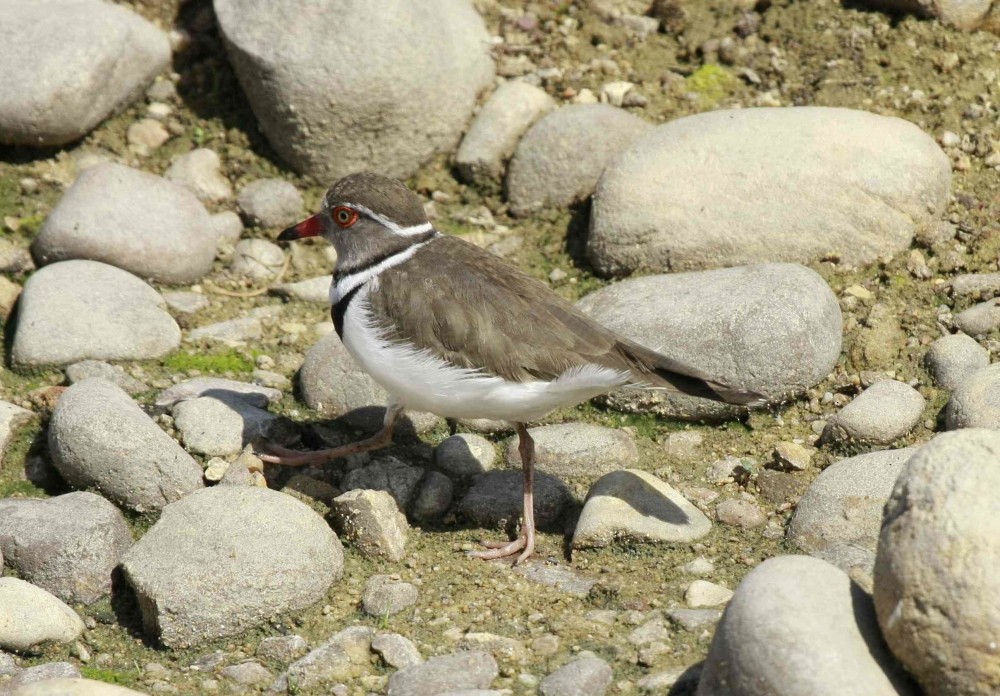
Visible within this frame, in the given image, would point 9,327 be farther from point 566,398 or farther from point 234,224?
Answer: point 566,398

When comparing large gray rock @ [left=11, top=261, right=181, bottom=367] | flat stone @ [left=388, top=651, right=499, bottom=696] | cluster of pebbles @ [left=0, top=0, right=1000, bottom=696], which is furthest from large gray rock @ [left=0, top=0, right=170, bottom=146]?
flat stone @ [left=388, top=651, right=499, bottom=696]

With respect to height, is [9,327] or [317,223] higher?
[317,223]

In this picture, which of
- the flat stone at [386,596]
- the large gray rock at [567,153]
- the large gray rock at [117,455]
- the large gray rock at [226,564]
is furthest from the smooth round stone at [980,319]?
the large gray rock at [117,455]

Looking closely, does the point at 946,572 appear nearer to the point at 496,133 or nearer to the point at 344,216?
the point at 344,216

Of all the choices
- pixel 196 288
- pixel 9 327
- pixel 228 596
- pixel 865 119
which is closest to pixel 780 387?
→ pixel 865 119

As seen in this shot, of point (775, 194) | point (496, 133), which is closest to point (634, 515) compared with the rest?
point (775, 194)

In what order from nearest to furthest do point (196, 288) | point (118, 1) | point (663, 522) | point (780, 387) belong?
1. point (663, 522)
2. point (780, 387)
3. point (196, 288)
4. point (118, 1)

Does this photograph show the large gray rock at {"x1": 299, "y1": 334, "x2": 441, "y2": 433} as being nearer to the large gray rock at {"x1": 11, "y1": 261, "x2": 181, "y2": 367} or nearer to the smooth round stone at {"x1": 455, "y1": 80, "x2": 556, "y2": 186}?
the large gray rock at {"x1": 11, "y1": 261, "x2": 181, "y2": 367}
